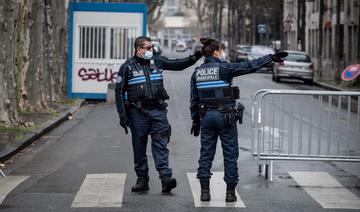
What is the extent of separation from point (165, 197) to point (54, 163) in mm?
3677

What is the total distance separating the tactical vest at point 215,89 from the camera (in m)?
10.1

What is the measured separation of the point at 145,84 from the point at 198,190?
1.38 metres

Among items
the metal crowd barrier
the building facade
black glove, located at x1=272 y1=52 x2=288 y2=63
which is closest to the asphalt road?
the metal crowd barrier

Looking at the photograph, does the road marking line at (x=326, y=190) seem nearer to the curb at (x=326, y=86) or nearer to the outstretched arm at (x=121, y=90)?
the outstretched arm at (x=121, y=90)

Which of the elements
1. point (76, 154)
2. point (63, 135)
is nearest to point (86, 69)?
point (63, 135)

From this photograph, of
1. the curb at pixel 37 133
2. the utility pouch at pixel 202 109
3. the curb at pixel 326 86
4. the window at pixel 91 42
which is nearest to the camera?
the utility pouch at pixel 202 109

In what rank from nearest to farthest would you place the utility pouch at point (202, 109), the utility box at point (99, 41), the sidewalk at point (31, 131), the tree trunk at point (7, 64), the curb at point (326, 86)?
the utility pouch at point (202, 109) < the sidewalk at point (31, 131) < the tree trunk at point (7, 64) < the utility box at point (99, 41) < the curb at point (326, 86)

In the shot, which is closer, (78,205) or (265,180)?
(78,205)

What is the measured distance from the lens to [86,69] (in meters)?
29.1

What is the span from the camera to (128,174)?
1235 cm

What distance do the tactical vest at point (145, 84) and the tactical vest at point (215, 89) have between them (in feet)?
2.03

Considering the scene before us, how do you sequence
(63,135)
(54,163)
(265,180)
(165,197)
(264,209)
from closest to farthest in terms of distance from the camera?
(264,209) < (165,197) < (265,180) < (54,163) < (63,135)

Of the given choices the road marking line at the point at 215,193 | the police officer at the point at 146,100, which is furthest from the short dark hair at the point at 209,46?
the road marking line at the point at 215,193

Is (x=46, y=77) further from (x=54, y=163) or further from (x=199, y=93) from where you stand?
(x=199, y=93)
